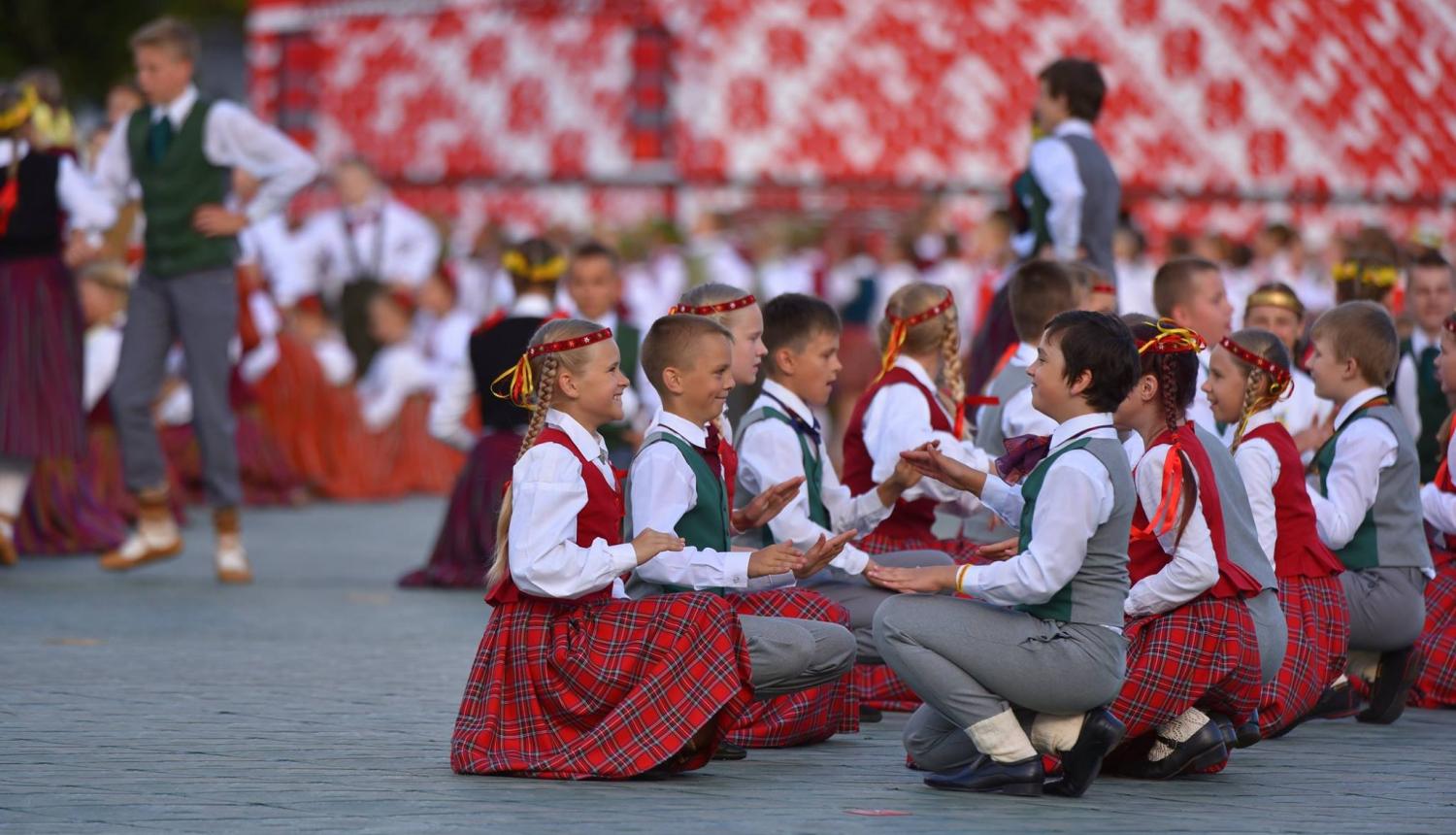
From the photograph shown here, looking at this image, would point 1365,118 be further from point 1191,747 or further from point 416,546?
point 1191,747

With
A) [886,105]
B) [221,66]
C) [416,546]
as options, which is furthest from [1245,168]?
[221,66]

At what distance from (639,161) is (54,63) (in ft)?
37.0

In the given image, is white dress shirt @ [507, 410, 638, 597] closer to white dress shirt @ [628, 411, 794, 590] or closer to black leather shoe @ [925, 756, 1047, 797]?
white dress shirt @ [628, 411, 794, 590]

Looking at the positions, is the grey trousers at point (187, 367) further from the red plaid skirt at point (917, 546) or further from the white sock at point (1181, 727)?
the white sock at point (1181, 727)

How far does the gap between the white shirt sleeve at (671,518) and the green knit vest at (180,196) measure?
361 centimetres

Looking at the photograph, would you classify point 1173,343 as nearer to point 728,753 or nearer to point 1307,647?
point 1307,647

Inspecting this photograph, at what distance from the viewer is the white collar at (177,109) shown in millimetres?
8062

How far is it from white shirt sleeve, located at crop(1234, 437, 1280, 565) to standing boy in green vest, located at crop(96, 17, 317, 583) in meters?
4.05

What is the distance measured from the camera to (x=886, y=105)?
20.6 m

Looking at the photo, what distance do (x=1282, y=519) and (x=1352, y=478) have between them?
1.06ft

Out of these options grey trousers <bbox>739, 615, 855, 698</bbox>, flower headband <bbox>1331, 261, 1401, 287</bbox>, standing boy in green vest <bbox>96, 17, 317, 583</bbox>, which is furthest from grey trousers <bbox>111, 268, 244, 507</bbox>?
flower headband <bbox>1331, 261, 1401, 287</bbox>

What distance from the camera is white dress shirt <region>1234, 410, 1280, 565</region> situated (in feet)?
16.6

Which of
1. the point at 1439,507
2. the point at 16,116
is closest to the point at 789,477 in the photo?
the point at 1439,507

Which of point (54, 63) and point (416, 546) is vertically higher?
point (54, 63)
